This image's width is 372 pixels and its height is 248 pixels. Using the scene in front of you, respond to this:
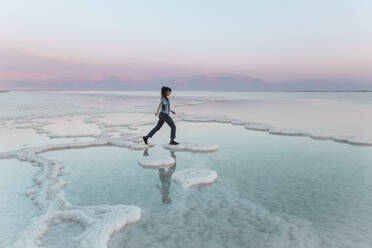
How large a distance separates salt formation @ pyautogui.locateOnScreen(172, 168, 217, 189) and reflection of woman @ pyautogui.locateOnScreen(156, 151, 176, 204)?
0.51 feet

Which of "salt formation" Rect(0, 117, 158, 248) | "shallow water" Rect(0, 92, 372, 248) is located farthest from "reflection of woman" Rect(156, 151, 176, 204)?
"salt formation" Rect(0, 117, 158, 248)

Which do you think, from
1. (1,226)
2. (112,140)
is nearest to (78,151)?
(112,140)

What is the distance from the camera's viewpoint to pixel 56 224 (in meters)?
3.72

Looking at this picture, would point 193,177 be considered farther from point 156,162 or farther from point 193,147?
point 193,147

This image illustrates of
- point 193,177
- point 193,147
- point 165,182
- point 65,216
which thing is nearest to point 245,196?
point 193,177

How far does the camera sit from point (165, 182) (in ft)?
17.4

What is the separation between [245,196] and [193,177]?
1270mm

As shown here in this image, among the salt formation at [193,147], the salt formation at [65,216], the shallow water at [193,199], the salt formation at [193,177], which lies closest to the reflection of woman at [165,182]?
the shallow water at [193,199]

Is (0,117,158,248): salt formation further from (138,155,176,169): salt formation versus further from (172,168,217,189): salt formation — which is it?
(138,155,176,169): salt formation

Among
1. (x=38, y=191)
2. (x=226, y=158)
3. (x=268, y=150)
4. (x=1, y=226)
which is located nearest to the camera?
(x=1, y=226)

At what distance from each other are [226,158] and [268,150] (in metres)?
1.71

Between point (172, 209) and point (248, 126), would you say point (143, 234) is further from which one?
point (248, 126)

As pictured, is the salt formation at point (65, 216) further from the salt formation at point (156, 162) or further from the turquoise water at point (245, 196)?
the salt formation at point (156, 162)

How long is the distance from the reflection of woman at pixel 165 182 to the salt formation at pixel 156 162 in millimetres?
241
